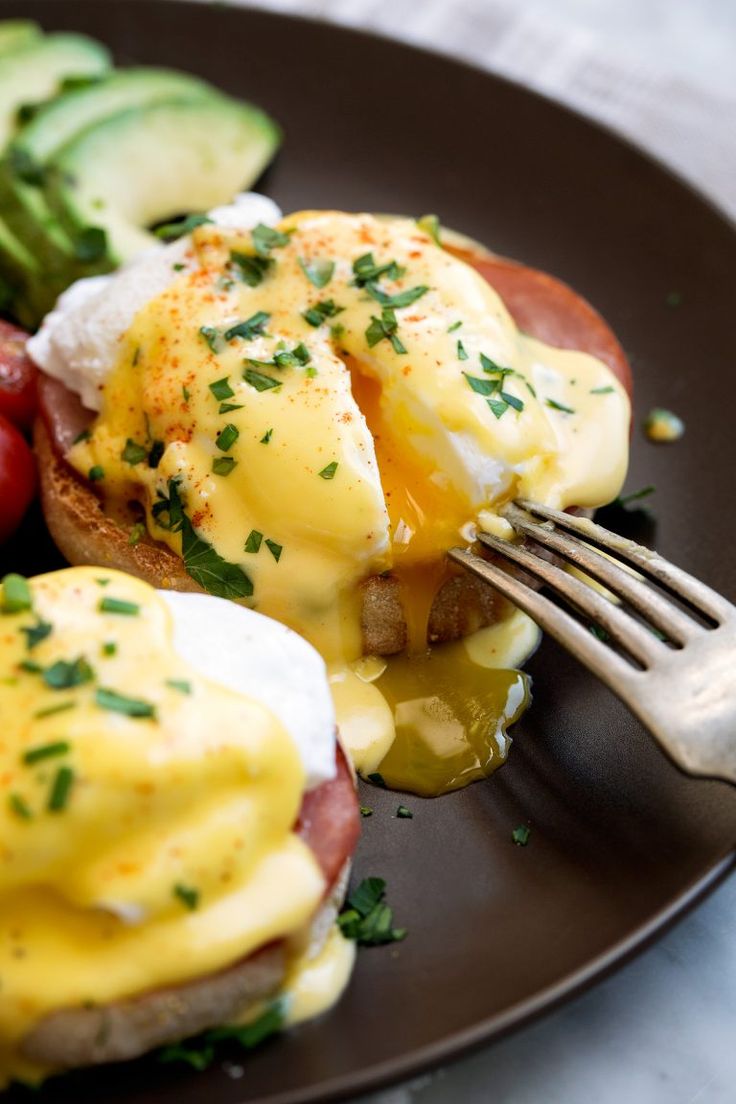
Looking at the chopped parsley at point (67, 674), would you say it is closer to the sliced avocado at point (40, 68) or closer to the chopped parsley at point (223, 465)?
the chopped parsley at point (223, 465)

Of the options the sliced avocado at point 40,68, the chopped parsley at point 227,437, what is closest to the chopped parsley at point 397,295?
the chopped parsley at point 227,437

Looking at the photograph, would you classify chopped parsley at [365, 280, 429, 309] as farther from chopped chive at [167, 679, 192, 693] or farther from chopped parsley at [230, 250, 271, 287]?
chopped chive at [167, 679, 192, 693]

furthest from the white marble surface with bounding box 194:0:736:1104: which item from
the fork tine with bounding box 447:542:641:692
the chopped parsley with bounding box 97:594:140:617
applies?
the chopped parsley with bounding box 97:594:140:617

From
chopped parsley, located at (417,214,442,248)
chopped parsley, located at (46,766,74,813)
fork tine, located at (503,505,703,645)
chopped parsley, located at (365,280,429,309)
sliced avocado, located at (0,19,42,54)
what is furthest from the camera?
sliced avocado, located at (0,19,42,54)

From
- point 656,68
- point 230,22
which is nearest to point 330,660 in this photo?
point 230,22

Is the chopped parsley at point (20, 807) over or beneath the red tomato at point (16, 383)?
over

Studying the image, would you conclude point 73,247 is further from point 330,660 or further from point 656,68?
point 656,68
